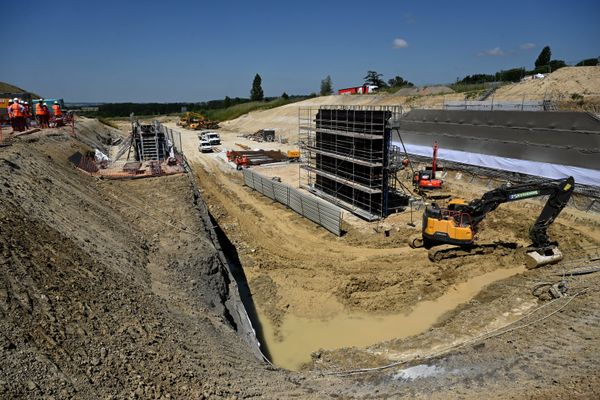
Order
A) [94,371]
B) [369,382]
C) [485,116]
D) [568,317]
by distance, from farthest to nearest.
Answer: [485,116] → [568,317] → [369,382] → [94,371]

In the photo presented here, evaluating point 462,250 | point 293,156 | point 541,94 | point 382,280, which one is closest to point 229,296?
point 382,280

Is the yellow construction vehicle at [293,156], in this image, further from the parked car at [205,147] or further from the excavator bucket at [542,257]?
the excavator bucket at [542,257]

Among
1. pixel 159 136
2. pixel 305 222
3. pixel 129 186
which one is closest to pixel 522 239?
pixel 305 222

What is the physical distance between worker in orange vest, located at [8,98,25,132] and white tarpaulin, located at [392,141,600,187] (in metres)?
26.9

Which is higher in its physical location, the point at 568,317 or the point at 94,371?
the point at 94,371

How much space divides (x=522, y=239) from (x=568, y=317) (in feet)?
25.1

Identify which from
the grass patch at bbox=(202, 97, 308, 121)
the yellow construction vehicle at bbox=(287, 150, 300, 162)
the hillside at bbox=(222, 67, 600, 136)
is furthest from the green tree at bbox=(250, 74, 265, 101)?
the yellow construction vehicle at bbox=(287, 150, 300, 162)

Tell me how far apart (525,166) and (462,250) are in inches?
488

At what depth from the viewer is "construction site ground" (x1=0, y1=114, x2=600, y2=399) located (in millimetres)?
6605

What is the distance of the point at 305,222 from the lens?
67.1 feet

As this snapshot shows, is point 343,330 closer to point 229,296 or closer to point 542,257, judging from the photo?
point 229,296

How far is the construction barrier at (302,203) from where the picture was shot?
1862 cm

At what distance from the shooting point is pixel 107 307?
25.6ft

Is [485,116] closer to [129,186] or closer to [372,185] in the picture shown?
[372,185]
